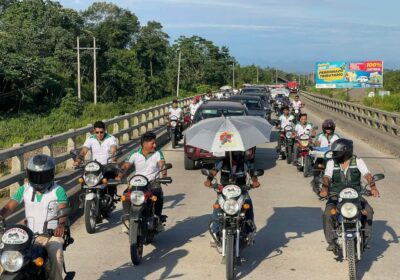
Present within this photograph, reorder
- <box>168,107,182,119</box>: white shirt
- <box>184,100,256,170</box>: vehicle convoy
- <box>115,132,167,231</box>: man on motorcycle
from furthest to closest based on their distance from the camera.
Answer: <box>168,107,182,119</box>: white shirt
<box>184,100,256,170</box>: vehicle convoy
<box>115,132,167,231</box>: man on motorcycle

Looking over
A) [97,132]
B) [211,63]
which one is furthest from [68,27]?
[97,132]

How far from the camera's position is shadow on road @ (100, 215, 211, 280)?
21.6 ft

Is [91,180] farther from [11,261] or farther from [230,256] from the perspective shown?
[11,261]

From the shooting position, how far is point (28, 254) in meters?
4.42

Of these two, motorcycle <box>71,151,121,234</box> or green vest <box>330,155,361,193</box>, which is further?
motorcycle <box>71,151,121,234</box>

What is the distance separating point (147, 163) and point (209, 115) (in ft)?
27.0

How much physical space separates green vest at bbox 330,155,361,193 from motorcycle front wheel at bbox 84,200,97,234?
3.44m

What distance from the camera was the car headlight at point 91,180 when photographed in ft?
27.6

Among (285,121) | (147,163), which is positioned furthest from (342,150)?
(285,121)

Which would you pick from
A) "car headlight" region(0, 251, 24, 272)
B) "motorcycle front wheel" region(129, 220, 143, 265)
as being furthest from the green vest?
"car headlight" region(0, 251, 24, 272)

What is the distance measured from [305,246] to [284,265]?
3.02 ft

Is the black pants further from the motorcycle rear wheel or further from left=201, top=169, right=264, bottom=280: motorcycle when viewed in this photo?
left=201, top=169, right=264, bottom=280: motorcycle

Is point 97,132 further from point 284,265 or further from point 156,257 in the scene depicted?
point 284,265

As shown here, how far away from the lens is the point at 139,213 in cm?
694
